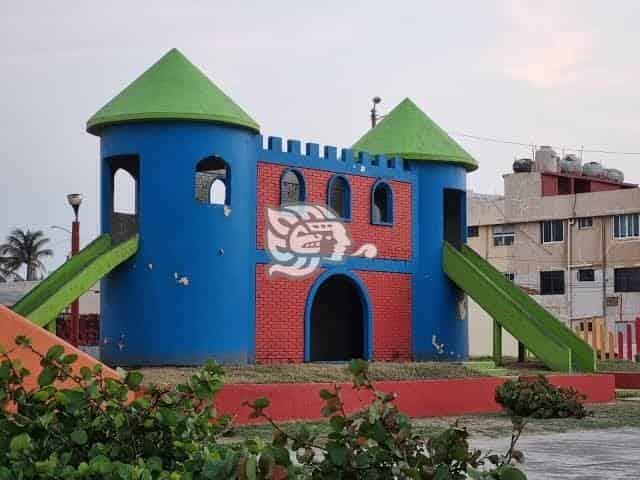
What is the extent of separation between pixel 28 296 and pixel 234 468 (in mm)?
18367

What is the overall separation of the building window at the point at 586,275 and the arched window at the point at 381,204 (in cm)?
2868

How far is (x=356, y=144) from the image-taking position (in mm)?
28062

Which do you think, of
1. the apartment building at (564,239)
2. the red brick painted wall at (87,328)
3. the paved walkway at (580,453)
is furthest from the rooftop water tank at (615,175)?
the paved walkway at (580,453)

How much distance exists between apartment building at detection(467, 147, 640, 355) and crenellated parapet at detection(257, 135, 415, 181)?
22324 millimetres

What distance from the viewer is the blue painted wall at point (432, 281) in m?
26.5

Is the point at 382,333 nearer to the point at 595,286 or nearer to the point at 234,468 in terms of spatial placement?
the point at 234,468

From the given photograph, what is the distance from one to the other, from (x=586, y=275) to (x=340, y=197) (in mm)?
30467

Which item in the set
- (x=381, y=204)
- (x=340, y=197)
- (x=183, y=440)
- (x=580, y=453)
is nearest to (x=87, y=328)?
(x=381, y=204)

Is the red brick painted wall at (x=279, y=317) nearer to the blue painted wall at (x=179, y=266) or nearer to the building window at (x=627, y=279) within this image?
the blue painted wall at (x=179, y=266)

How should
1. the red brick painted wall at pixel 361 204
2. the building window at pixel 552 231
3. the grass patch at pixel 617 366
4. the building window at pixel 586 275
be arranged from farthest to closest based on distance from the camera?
the building window at pixel 552 231
the building window at pixel 586 275
the grass patch at pixel 617 366
the red brick painted wall at pixel 361 204

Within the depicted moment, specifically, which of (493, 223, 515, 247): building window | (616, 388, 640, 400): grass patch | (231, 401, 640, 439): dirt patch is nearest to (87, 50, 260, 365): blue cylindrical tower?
(231, 401, 640, 439): dirt patch

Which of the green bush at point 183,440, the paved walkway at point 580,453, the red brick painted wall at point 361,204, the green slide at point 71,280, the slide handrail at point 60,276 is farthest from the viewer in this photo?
the red brick painted wall at point 361,204

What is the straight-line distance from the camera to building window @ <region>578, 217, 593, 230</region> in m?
53.4

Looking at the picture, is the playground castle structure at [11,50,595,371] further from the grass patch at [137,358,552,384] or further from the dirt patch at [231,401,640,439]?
the dirt patch at [231,401,640,439]
